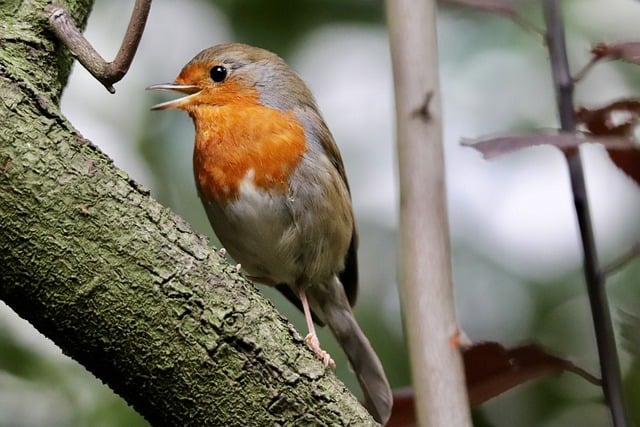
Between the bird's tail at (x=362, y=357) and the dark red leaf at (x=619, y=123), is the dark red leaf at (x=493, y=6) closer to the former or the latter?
the dark red leaf at (x=619, y=123)

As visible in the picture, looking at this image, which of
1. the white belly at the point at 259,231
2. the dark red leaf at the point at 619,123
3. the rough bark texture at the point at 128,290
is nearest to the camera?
the dark red leaf at the point at 619,123

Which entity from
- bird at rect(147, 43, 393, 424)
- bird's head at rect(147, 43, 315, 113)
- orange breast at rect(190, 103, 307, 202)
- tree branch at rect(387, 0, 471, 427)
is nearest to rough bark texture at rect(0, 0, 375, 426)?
tree branch at rect(387, 0, 471, 427)

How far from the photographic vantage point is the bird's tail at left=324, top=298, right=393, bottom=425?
295 cm

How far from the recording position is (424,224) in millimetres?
1136

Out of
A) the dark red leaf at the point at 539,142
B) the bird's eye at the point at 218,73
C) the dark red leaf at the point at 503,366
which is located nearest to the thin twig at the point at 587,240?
the dark red leaf at the point at 539,142

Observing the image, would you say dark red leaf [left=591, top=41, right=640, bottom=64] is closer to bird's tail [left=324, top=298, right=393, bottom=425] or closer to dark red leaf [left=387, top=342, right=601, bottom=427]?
dark red leaf [left=387, top=342, right=601, bottom=427]

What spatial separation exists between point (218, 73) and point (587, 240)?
2239 mm

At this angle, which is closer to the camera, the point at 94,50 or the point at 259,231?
the point at 94,50

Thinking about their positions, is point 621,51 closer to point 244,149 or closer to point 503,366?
point 503,366

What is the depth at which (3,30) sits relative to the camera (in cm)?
178

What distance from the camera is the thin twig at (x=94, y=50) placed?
167cm

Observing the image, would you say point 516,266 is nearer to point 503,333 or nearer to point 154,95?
point 503,333

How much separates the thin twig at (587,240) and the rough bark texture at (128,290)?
0.61m

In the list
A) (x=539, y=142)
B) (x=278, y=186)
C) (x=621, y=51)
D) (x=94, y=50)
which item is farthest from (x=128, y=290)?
(x=278, y=186)
